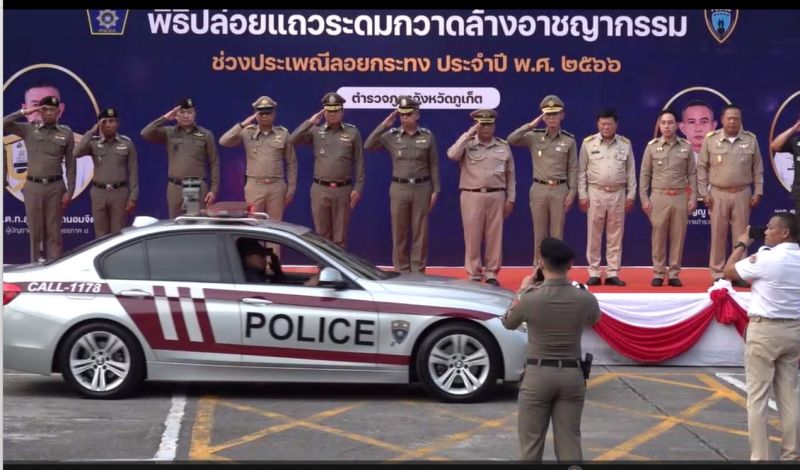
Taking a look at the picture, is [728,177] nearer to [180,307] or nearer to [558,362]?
[180,307]

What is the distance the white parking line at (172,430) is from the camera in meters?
8.48

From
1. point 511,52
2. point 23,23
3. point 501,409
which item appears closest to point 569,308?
point 501,409

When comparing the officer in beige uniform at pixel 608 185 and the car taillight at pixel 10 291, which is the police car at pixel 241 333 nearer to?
the car taillight at pixel 10 291

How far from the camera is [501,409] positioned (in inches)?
396

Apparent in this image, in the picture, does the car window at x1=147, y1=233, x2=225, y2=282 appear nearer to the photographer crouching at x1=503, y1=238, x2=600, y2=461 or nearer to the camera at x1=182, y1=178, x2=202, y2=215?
the camera at x1=182, y1=178, x2=202, y2=215

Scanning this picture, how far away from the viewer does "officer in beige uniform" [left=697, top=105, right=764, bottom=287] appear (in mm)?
14133

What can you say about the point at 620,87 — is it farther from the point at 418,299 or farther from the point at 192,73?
the point at 418,299

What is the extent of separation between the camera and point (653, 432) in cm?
941

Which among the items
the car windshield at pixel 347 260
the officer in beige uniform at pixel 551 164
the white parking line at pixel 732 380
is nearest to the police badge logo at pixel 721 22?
the officer in beige uniform at pixel 551 164

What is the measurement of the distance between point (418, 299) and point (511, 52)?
5.97 metres

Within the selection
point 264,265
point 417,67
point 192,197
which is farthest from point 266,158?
point 264,265

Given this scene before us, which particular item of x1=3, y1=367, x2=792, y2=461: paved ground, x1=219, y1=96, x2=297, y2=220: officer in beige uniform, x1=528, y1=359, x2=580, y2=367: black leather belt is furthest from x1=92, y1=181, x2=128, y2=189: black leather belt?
x1=528, y1=359, x2=580, y2=367: black leather belt

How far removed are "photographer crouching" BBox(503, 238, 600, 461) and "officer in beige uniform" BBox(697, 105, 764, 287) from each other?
7.36 metres
